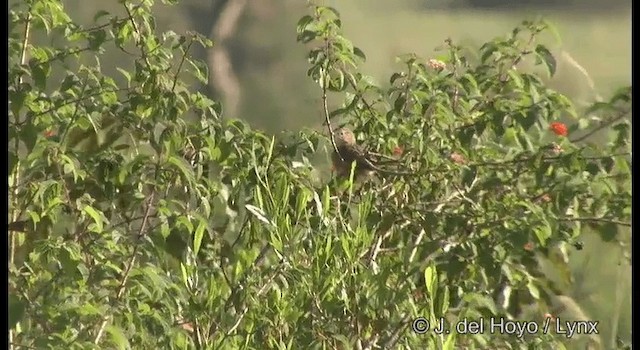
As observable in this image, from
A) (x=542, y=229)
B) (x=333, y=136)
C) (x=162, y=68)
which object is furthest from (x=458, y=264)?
(x=162, y=68)

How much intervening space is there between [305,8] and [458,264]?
0.55 m

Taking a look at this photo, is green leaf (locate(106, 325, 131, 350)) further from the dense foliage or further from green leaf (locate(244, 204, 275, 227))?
green leaf (locate(244, 204, 275, 227))

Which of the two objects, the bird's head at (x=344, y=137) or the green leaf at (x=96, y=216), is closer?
the green leaf at (x=96, y=216)

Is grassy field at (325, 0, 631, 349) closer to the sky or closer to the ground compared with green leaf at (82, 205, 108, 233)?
closer to the sky

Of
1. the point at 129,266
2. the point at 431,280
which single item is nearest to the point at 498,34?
the point at 431,280

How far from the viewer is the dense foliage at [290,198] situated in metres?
1.57

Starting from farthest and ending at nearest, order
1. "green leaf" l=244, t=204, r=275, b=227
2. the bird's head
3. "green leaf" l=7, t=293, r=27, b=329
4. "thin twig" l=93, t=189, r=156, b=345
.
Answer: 1. the bird's head
2. "green leaf" l=244, t=204, r=275, b=227
3. "thin twig" l=93, t=189, r=156, b=345
4. "green leaf" l=7, t=293, r=27, b=329

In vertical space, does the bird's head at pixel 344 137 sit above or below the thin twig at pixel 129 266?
above

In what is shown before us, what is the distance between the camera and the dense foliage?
1.57 m

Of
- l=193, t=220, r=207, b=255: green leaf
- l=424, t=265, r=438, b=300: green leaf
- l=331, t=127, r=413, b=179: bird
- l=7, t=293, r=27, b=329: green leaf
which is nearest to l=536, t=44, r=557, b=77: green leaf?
l=331, t=127, r=413, b=179: bird

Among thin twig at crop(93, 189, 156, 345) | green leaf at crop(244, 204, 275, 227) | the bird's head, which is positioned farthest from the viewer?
the bird's head

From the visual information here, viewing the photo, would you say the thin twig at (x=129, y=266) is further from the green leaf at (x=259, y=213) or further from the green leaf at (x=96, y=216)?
the green leaf at (x=259, y=213)

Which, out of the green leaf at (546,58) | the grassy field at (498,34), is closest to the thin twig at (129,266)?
the grassy field at (498,34)

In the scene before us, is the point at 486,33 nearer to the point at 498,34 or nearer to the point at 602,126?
the point at 498,34
